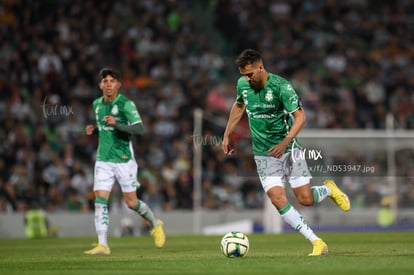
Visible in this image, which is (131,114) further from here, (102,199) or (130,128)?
(102,199)

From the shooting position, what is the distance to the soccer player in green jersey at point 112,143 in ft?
49.8

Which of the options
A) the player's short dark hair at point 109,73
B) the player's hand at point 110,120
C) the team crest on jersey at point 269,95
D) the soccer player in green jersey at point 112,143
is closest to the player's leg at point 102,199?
the soccer player in green jersey at point 112,143

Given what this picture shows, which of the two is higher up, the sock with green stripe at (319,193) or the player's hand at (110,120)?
the player's hand at (110,120)

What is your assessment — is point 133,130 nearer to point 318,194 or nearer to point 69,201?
point 318,194

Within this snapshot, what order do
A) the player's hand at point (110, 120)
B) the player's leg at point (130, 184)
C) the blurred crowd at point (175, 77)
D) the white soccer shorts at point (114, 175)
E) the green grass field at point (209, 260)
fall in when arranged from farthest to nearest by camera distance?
the blurred crowd at point (175, 77) < the player's leg at point (130, 184) < the white soccer shorts at point (114, 175) < the player's hand at point (110, 120) < the green grass field at point (209, 260)

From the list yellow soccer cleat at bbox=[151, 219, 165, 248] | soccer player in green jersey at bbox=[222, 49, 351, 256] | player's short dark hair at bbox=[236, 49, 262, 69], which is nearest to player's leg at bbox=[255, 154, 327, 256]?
soccer player in green jersey at bbox=[222, 49, 351, 256]

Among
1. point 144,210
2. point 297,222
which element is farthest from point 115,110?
point 297,222

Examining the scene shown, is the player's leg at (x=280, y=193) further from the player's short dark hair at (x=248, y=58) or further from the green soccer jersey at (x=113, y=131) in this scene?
the green soccer jersey at (x=113, y=131)

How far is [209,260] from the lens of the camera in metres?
12.7

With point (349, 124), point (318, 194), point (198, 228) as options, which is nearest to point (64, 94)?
point (198, 228)

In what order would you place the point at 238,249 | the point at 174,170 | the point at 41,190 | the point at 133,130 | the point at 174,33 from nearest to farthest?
the point at 238,249, the point at 133,130, the point at 41,190, the point at 174,170, the point at 174,33

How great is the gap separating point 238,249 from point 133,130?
10.3 feet

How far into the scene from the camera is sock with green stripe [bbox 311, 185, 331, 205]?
13.3 metres

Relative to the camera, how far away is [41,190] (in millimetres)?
24375
